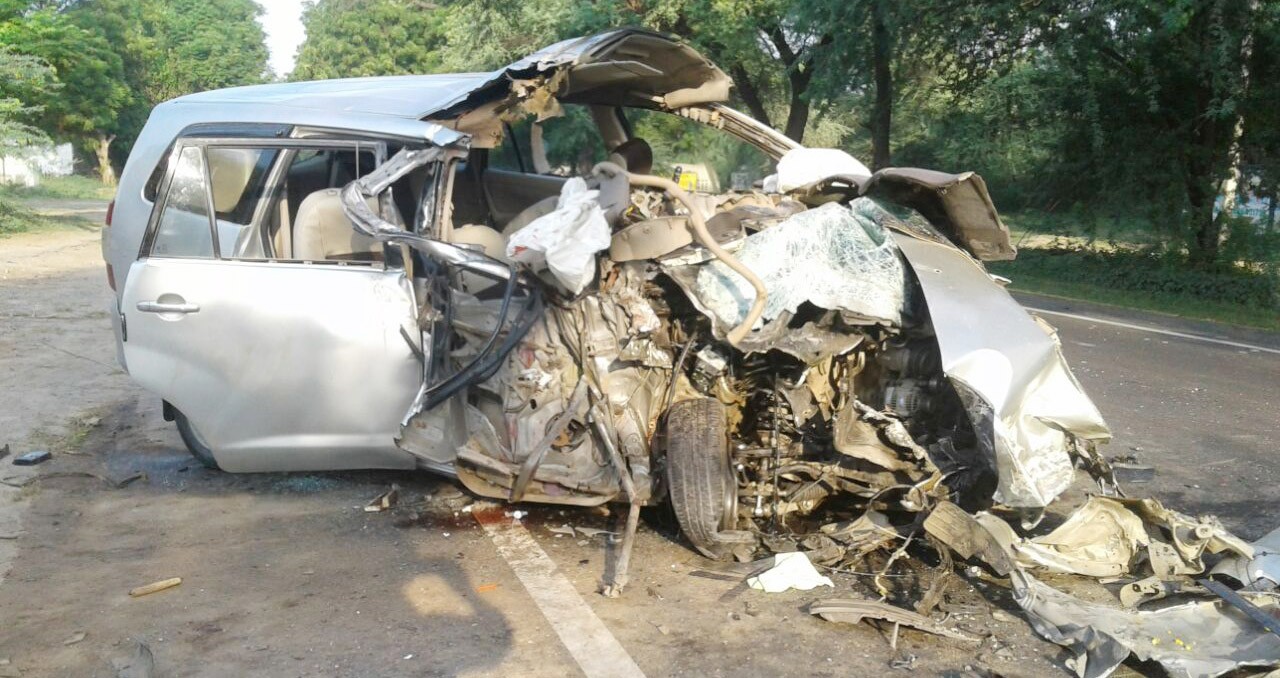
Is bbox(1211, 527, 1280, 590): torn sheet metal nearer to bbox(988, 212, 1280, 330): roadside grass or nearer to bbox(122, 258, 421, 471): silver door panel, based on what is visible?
bbox(122, 258, 421, 471): silver door panel

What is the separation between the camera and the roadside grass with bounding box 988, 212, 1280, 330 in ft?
46.0

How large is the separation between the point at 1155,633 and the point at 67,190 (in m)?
46.6

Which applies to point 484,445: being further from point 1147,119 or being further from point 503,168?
point 1147,119

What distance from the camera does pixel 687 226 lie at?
4715 millimetres

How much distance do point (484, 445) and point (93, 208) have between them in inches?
1300

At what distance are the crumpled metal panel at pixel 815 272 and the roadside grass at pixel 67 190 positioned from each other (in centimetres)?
3162

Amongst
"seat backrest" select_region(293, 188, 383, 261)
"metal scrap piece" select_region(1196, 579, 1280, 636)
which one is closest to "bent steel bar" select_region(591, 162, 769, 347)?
"seat backrest" select_region(293, 188, 383, 261)

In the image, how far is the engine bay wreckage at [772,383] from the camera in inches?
169

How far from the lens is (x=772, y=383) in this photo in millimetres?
4789

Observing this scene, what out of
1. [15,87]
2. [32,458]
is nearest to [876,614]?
[32,458]

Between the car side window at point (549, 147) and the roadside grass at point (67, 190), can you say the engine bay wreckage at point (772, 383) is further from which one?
the roadside grass at point (67, 190)

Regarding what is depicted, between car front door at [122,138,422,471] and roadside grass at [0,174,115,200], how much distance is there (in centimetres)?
2976

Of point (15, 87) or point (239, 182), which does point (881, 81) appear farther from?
point (15, 87)

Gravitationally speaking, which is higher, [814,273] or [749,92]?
[749,92]
